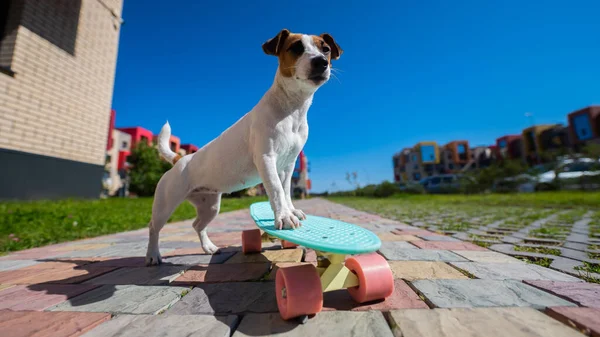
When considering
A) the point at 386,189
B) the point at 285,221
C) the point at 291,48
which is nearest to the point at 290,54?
the point at 291,48

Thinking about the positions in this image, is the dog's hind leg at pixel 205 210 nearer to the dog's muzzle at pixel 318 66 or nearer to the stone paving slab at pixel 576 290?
the dog's muzzle at pixel 318 66

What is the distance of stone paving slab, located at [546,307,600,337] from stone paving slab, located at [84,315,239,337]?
1.32m

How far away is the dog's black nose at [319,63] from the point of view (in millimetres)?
1625

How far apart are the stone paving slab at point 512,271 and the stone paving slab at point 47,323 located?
2079 millimetres

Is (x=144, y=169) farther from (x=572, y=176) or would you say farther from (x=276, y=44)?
(x=572, y=176)

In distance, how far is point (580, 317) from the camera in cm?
101

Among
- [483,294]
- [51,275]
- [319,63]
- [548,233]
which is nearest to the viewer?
[483,294]

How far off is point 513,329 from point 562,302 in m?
0.46

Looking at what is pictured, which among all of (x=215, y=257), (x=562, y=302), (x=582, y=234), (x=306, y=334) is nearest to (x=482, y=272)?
(x=562, y=302)

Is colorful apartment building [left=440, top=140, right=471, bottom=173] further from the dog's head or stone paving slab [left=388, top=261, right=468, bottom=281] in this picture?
the dog's head

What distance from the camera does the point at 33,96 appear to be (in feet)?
21.3

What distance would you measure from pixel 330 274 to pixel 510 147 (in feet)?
150

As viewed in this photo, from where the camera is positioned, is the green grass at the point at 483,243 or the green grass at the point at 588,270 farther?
the green grass at the point at 483,243

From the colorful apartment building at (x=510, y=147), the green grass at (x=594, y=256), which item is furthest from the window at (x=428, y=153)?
the green grass at (x=594, y=256)
